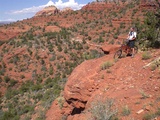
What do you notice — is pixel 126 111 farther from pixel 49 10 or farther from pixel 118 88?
pixel 49 10

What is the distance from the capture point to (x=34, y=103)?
17797 mm

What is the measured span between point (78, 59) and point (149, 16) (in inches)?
582

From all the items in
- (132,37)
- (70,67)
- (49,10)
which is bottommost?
Answer: (70,67)

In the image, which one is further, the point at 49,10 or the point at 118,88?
the point at 49,10

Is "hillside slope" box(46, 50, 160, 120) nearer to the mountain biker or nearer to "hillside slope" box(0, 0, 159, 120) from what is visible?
"hillside slope" box(0, 0, 159, 120)

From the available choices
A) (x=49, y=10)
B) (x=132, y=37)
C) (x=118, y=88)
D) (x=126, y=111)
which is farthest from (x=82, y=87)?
(x=49, y=10)

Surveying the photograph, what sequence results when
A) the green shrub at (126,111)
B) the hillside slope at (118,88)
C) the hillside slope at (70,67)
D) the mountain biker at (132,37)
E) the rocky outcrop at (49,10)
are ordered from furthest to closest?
1. the rocky outcrop at (49,10)
2. the mountain biker at (132,37)
3. the hillside slope at (70,67)
4. the hillside slope at (118,88)
5. the green shrub at (126,111)

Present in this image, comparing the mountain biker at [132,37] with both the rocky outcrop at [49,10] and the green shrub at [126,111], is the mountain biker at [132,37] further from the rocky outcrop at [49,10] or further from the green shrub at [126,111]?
the rocky outcrop at [49,10]

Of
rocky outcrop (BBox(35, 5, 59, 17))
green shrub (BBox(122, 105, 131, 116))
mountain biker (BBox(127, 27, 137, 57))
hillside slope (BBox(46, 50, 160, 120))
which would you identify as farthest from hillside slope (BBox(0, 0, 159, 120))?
rocky outcrop (BBox(35, 5, 59, 17))

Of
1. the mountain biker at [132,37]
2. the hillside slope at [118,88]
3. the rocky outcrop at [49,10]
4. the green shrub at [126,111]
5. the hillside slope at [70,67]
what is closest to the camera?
the green shrub at [126,111]

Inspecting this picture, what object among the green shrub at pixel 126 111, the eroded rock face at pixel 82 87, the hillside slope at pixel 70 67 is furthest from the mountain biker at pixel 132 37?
the green shrub at pixel 126 111

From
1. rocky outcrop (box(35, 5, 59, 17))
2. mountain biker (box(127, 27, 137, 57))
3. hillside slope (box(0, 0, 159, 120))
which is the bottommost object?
hillside slope (box(0, 0, 159, 120))

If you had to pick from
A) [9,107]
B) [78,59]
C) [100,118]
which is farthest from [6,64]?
[100,118]

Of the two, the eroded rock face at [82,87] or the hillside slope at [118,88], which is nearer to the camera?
the hillside slope at [118,88]
